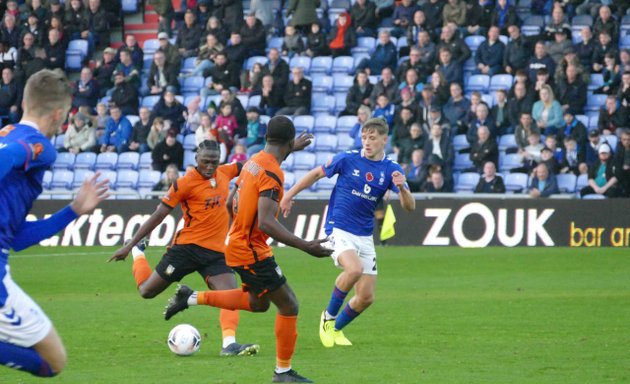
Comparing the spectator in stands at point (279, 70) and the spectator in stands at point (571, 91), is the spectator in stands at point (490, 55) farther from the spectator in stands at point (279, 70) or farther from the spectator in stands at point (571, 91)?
the spectator in stands at point (279, 70)

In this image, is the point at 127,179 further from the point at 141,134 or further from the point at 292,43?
the point at 292,43

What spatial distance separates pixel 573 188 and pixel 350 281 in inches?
554

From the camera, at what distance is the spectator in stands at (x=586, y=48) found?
25922mm

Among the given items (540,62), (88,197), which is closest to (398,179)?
(88,197)

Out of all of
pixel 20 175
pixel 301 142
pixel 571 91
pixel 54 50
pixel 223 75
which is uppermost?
pixel 20 175

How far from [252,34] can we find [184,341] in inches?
768

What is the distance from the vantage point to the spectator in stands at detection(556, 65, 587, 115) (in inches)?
1001

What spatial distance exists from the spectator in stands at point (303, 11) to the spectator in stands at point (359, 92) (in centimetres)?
275

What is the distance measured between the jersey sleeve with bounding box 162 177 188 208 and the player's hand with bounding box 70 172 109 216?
472 cm

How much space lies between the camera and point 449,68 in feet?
87.1

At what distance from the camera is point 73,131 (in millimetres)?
29781

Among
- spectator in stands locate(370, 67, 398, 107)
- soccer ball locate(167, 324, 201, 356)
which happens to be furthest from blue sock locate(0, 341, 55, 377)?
spectator in stands locate(370, 67, 398, 107)

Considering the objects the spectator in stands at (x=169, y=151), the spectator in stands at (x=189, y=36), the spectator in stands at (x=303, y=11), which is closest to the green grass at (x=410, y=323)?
the spectator in stands at (x=169, y=151)

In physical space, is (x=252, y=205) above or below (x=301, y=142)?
below
